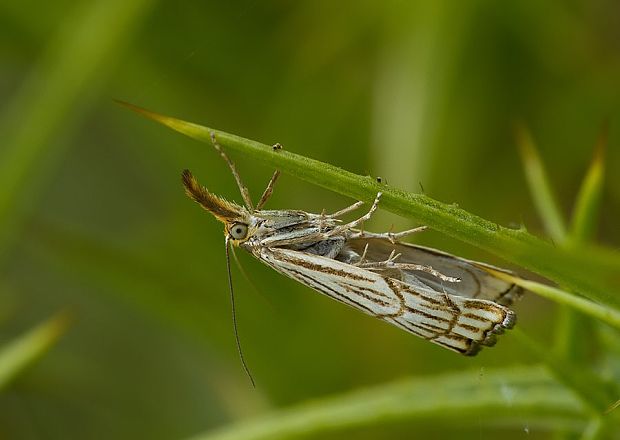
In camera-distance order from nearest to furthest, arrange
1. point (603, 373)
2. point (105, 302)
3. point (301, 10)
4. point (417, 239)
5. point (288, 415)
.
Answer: point (603, 373), point (288, 415), point (417, 239), point (301, 10), point (105, 302)

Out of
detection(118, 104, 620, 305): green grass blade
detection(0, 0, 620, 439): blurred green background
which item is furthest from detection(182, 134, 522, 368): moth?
detection(0, 0, 620, 439): blurred green background

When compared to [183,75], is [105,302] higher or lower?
lower

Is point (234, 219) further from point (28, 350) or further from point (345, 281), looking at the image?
point (28, 350)

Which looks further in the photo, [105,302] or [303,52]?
[105,302]

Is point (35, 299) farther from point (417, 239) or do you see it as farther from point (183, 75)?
A: point (417, 239)

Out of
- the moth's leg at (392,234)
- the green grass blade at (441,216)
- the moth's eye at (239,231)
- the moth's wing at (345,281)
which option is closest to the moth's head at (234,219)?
the moth's eye at (239,231)

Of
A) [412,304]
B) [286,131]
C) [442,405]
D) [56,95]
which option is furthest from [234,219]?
[286,131]

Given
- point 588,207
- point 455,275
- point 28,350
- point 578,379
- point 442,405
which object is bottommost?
point 28,350

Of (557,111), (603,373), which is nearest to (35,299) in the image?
(557,111)
